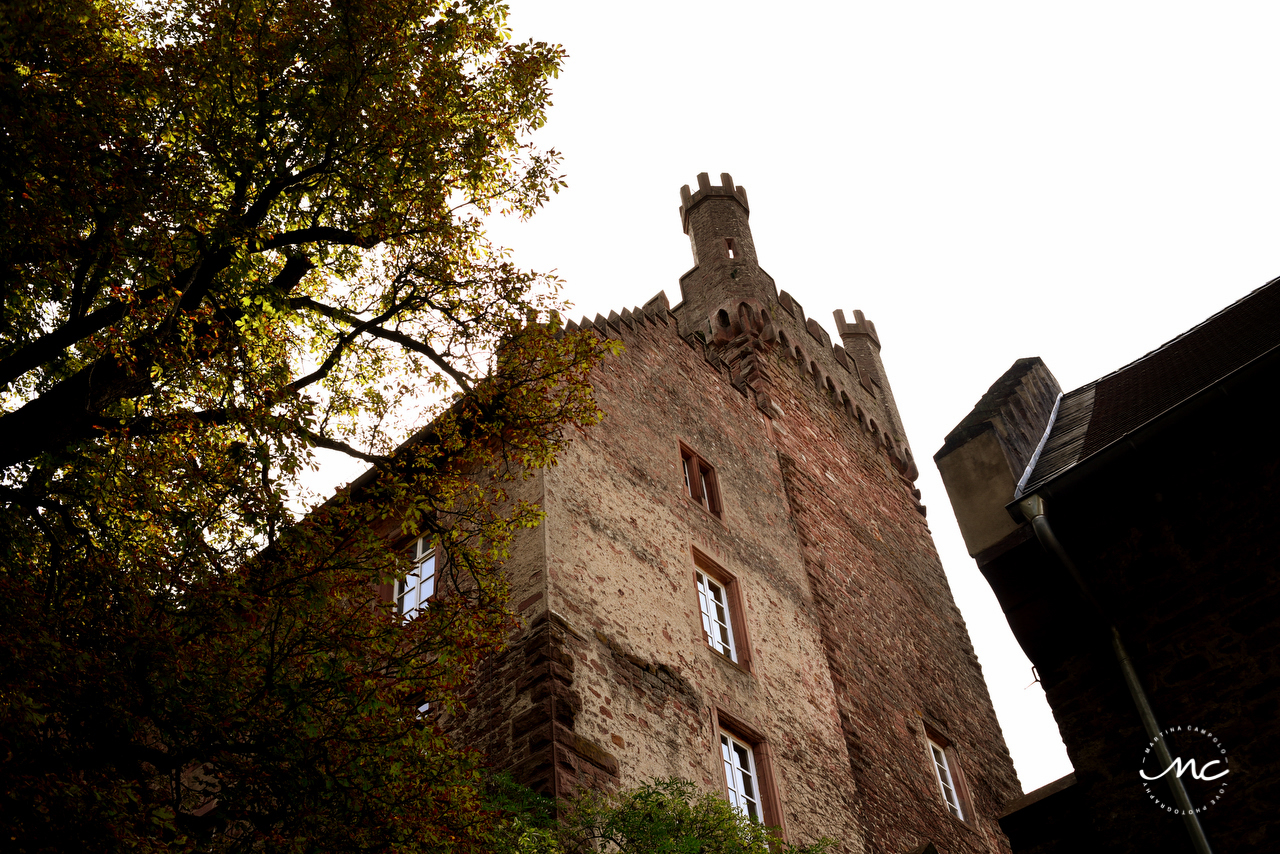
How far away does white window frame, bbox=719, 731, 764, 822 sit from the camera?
1255 centimetres

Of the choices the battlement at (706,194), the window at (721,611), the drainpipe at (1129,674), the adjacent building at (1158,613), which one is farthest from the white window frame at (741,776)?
the battlement at (706,194)

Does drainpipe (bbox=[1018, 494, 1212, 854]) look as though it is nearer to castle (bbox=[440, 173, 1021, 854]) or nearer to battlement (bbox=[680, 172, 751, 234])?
castle (bbox=[440, 173, 1021, 854])

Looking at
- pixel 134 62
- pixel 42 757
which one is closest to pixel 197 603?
pixel 42 757

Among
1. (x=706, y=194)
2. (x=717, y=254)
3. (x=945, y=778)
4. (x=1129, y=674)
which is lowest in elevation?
(x=1129, y=674)

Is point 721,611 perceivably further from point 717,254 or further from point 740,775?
point 717,254

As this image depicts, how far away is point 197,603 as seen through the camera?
7555 millimetres

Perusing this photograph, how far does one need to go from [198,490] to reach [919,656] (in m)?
14.6

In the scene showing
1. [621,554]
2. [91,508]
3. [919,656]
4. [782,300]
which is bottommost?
[91,508]

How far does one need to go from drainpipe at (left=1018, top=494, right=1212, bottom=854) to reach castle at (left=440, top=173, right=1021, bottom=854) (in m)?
5.02

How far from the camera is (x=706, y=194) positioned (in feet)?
87.9

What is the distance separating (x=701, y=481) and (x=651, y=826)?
24.4 ft

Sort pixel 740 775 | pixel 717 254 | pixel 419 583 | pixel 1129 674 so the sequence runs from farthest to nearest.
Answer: pixel 717 254, pixel 419 583, pixel 740 775, pixel 1129 674

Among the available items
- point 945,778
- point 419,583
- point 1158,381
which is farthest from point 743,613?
point 1158,381

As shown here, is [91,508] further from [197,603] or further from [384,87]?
[384,87]
